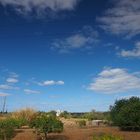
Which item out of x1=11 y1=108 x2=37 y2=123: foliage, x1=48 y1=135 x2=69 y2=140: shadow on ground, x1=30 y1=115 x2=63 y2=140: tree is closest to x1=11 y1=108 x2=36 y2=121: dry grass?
x1=11 y1=108 x2=37 y2=123: foliage

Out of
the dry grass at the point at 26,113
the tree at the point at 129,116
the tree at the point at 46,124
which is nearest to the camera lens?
the tree at the point at 46,124

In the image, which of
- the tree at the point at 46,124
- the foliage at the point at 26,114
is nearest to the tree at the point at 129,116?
the tree at the point at 46,124

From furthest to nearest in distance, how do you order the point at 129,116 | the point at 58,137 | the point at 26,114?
the point at 26,114
the point at 129,116
the point at 58,137

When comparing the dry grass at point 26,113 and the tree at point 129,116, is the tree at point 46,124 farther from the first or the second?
the dry grass at point 26,113

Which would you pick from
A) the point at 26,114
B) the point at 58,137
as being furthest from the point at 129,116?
the point at 26,114

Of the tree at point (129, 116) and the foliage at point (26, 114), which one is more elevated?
the foliage at point (26, 114)

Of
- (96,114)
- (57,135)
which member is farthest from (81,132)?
(96,114)

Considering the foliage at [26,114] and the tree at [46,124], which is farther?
the foliage at [26,114]

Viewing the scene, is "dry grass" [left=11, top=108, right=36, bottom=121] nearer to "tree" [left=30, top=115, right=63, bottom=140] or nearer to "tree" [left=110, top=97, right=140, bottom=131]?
"tree" [left=110, top=97, right=140, bottom=131]

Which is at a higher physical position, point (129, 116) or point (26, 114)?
point (26, 114)

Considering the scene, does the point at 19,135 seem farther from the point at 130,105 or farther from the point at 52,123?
the point at 130,105

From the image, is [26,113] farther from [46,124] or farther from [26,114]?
[46,124]

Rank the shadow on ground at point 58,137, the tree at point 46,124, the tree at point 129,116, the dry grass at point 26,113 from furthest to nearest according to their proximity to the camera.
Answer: the dry grass at point 26,113 < the tree at point 129,116 < the shadow on ground at point 58,137 < the tree at point 46,124

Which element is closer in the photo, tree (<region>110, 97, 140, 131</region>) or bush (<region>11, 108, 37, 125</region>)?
tree (<region>110, 97, 140, 131</region>)
